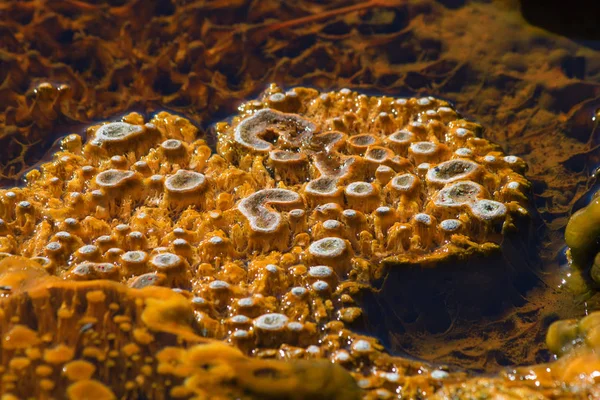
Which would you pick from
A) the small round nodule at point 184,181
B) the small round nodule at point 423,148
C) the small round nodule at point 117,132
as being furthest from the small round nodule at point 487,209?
the small round nodule at point 117,132

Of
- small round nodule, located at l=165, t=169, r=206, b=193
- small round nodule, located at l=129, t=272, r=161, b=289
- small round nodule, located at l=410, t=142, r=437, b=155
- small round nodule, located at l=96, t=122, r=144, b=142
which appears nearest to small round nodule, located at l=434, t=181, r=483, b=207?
small round nodule, located at l=410, t=142, r=437, b=155

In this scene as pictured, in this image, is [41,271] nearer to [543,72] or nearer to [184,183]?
[184,183]

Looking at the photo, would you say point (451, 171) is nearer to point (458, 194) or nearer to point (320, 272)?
point (458, 194)

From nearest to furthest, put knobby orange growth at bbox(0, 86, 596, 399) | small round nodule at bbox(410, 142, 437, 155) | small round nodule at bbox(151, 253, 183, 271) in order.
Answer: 1. knobby orange growth at bbox(0, 86, 596, 399)
2. small round nodule at bbox(151, 253, 183, 271)
3. small round nodule at bbox(410, 142, 437, 155)

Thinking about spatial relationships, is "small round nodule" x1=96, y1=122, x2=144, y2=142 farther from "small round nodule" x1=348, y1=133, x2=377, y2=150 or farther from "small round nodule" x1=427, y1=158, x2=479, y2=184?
"small round nodule" x1=427, y1=158, x2=479, y2=184

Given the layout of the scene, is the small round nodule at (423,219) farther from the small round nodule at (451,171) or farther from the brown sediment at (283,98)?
the small round nodule at (451,171)

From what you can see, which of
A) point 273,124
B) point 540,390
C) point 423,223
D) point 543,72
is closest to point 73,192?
point 273,124
